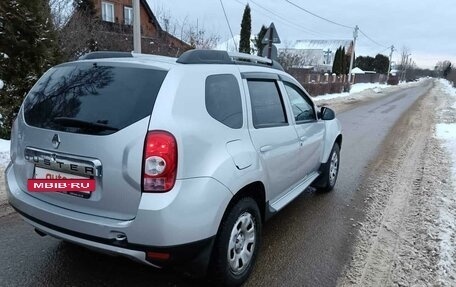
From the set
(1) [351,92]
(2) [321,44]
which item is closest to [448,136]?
(1) [351,92]

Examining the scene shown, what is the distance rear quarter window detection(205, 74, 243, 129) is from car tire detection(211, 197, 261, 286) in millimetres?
635

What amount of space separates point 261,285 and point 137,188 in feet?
4.69

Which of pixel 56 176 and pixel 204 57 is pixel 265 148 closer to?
pixel 204 57

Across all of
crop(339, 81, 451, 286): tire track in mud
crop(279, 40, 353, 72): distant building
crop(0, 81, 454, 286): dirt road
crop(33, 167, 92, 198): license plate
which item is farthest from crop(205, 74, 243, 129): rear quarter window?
crop(279, 40, 353, 72): distant building

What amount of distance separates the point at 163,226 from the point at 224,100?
1.07 metres

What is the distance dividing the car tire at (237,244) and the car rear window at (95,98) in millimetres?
1027

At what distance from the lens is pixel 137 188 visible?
94.6 inches

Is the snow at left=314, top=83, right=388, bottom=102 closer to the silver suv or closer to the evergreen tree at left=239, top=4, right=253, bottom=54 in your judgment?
the evergreen tree at left=239, top=4, right=253, bottom=54

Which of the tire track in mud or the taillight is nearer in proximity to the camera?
the taillight

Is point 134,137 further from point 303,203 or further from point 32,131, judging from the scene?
point 303,203

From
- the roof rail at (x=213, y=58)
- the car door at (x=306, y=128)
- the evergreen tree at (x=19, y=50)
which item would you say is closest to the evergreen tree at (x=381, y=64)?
the evergreen tree at (x=19, y=50)

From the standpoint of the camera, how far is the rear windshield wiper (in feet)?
8.18

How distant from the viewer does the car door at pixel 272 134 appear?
3246 mm

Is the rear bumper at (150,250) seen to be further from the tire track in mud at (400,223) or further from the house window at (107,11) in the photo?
the house window at (107,11)
